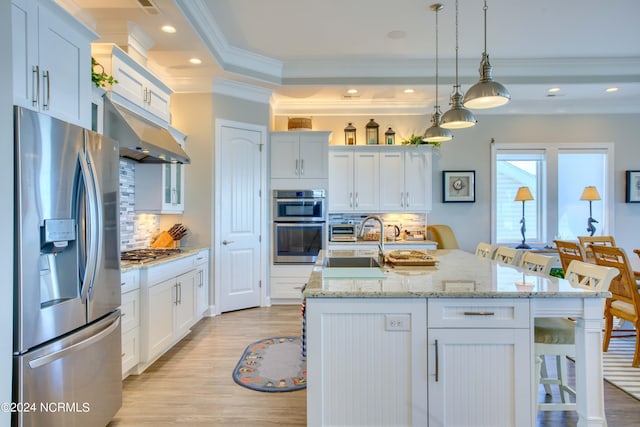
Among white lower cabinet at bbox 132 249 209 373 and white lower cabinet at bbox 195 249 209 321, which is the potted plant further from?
white lower cabinet at bbox 195 249 209 321

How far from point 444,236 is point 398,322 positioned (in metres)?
3.62

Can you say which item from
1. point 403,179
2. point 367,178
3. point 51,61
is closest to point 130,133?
point 51,61

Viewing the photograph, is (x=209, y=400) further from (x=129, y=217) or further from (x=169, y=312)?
(x=129, y=217)

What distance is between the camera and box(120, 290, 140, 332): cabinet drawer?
256cm

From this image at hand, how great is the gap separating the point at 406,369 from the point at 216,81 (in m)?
3.94

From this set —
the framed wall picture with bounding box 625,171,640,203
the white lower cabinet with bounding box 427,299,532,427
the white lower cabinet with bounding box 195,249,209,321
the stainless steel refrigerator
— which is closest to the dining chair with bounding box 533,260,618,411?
the white lower cabinet with bounding box 427,299,532,427

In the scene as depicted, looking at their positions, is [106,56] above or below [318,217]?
above

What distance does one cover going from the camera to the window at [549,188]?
5570 mm

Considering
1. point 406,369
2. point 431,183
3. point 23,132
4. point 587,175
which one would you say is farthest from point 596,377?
point 587,175

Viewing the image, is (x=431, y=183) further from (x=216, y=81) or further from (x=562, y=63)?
(x=216, y=81)

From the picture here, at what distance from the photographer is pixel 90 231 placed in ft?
6.09

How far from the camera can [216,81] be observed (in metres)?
4.46

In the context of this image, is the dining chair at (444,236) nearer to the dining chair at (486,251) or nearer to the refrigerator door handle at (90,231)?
the dining chair at (486,251)

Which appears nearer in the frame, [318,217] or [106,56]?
[106,56]
